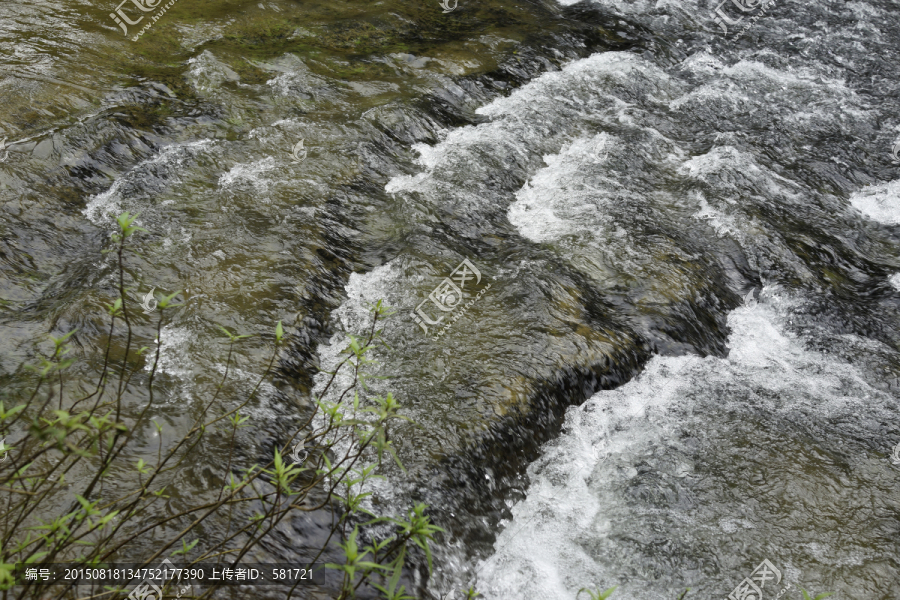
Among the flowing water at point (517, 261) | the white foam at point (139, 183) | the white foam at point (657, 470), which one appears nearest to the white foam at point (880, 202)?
the flowing water at point (517, 261)

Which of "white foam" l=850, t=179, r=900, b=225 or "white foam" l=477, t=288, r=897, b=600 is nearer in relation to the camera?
"white foam" l=477, t=288, r=897, b=600

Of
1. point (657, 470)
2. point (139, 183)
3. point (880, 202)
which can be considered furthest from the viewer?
point (880, 202)

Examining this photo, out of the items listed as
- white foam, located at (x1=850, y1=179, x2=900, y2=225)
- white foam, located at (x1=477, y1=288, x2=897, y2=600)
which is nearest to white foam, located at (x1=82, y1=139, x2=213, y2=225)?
white foam, located at (x1=477, y1=288, x2=897, y2=600)

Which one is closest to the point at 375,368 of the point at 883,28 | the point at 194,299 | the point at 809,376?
the point at 194,299

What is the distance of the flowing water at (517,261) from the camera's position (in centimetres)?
429

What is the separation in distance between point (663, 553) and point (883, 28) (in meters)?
11.5

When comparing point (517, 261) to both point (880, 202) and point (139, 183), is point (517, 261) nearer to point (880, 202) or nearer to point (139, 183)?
Result: point (139, 183)

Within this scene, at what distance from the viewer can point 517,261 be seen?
6.02 meters

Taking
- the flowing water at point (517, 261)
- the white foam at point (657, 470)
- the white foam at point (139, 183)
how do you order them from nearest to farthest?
the white foam at point (657, 470)
the flowing water at point (517, 261)
the white foam at point (139, 183)

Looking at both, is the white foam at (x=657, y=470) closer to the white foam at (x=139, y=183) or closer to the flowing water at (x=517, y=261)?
the flowing water at (x=517, y=261)

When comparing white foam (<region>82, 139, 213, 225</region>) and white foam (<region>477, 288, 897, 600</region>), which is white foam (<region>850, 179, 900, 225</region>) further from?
white foam (<region>82, 139, 213, 225</region>)

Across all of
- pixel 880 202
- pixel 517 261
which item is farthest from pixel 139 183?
pixel 880 202

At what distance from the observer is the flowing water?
14.1 ft

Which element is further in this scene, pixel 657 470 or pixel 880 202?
pixel 880 202
